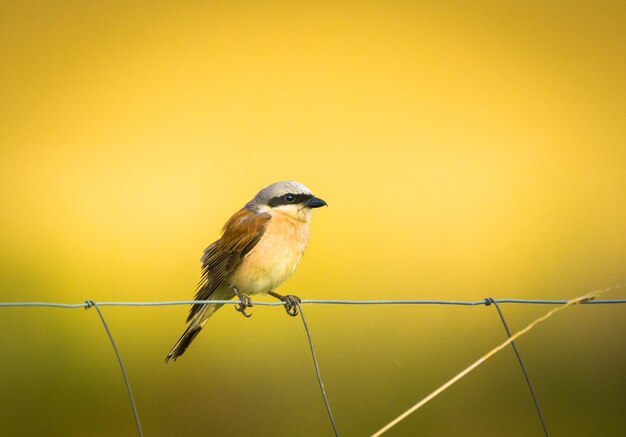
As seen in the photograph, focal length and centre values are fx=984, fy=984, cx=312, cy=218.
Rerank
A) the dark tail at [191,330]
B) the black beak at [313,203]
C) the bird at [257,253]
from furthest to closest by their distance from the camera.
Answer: the black beak at [313,203] → the bird at [257,253] → the dark tail at [191,330]

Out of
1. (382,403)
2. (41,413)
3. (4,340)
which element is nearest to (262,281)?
(382,403)

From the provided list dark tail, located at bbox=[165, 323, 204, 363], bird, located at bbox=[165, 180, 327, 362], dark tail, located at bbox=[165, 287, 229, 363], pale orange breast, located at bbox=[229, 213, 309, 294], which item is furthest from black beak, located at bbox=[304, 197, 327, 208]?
dark tail, located at bbox=[165, 323, 204, 363]

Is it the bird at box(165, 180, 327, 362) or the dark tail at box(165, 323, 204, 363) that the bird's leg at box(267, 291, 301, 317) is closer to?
the bird at box(165, 180, 327, 362)

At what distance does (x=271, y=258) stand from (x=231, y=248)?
177 mm

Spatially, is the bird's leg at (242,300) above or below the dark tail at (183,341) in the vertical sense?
above

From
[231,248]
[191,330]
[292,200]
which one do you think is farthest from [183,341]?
[292,200]

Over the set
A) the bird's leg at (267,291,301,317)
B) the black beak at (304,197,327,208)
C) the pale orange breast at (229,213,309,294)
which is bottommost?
the bird's leg at (267,291,301,317)

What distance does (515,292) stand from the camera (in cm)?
721

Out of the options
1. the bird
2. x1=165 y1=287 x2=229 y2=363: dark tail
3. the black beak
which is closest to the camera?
x1=165 y1=287 x2=229 y2=363: dark tail

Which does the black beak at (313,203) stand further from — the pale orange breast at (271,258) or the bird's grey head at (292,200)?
the pale orange breast at (271,258)

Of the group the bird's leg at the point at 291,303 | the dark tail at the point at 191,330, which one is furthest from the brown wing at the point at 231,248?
the bird's leg at the point at 291,303

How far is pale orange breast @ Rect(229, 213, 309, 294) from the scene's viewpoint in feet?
13.1

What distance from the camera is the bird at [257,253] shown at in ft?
13.1

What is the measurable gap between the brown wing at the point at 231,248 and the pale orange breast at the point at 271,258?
1.1 inches
